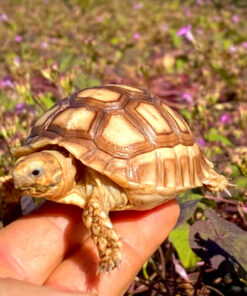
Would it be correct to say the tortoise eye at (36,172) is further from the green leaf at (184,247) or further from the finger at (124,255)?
the green leaf at (184,247)

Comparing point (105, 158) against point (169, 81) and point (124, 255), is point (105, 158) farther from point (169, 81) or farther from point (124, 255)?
point (169, 81)

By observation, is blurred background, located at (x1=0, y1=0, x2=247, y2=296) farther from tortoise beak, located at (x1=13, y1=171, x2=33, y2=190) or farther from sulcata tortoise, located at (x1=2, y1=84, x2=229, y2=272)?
tortoise beak, located at (x1=13, y1=171, x2=33, y2=190)

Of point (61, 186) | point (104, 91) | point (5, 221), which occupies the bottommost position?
point (5, 221)

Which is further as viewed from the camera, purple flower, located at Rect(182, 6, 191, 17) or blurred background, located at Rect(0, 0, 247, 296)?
purple flower, located at Rect(182, 6, 191, 17)

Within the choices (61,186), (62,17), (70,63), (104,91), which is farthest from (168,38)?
(61,186)

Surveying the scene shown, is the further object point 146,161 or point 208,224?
point 208,224

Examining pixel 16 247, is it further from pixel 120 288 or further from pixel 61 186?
pixel 120 288

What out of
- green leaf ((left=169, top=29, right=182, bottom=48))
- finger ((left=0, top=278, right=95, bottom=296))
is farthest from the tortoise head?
green leaf ((left=169, top=29, right=182, bottom=48))
